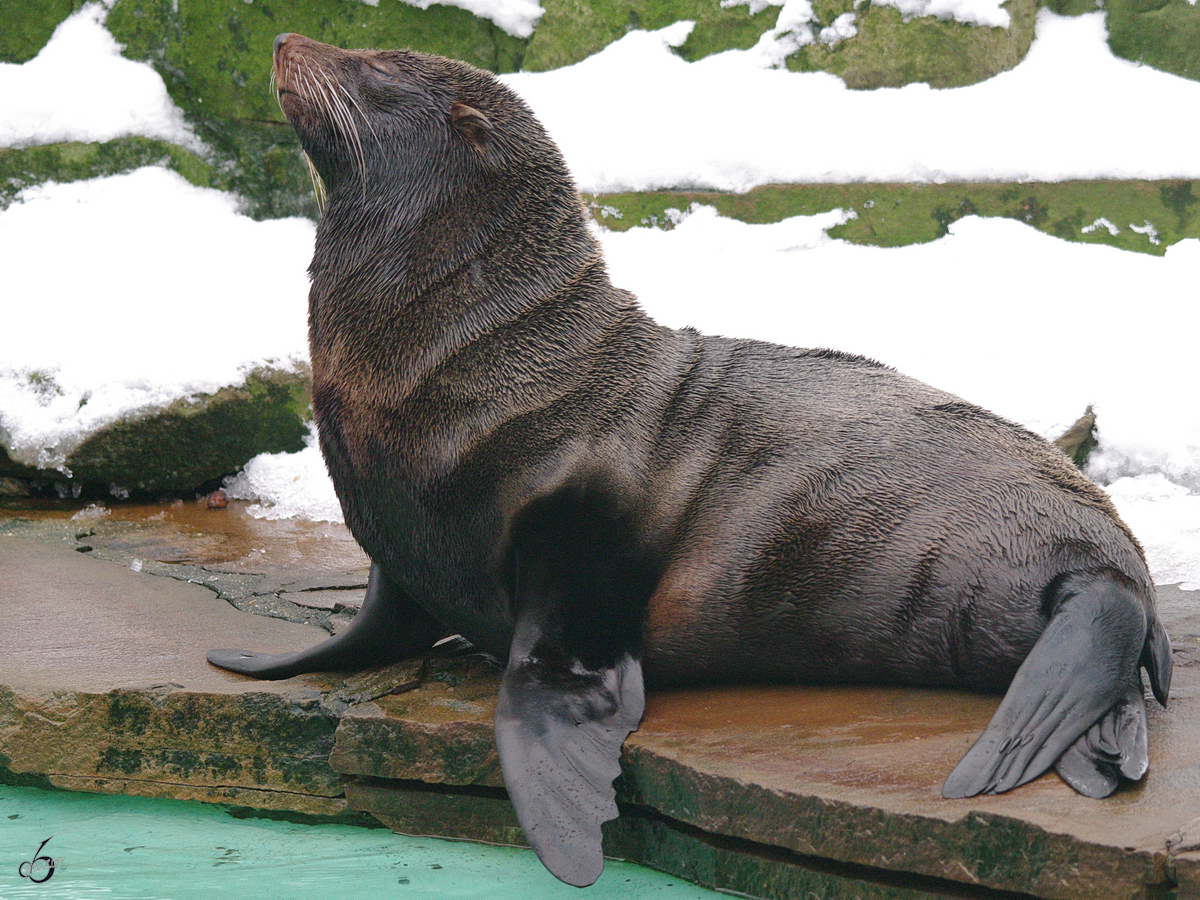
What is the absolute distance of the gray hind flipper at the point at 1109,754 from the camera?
247 cm

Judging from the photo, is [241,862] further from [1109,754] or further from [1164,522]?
[1164,522]

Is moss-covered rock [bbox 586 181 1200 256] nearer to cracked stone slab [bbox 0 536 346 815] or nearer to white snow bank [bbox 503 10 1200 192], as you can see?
white snow bank [bbox 503 10 1200 192]

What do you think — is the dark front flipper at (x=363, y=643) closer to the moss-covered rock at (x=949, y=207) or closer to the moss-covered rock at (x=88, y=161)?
the moss-covered rock at (x=949, y=207)

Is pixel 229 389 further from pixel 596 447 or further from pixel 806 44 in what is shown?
pixel 806 44

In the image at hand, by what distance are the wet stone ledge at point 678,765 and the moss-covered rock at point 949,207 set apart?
4.34 meters

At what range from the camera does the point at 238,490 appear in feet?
20.7

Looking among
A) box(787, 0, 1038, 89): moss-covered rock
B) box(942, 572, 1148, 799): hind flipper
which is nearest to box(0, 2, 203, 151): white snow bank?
box(787, 0, 1038, 89): moss-covered rock

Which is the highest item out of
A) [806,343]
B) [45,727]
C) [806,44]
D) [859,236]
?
[806,44]

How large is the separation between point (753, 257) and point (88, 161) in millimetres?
4343

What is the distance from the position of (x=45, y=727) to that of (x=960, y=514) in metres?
2.52

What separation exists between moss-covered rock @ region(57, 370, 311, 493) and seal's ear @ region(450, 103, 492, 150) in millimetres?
3307

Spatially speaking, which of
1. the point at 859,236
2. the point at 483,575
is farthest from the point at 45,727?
the point at 859,236

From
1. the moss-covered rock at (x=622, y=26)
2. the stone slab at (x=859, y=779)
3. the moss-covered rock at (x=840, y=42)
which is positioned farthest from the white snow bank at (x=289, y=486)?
the moss-covered rock at (x=840, y=42)

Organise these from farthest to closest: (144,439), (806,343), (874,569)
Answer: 1. (806,343)
2. (144,439)
3. (874,569)
